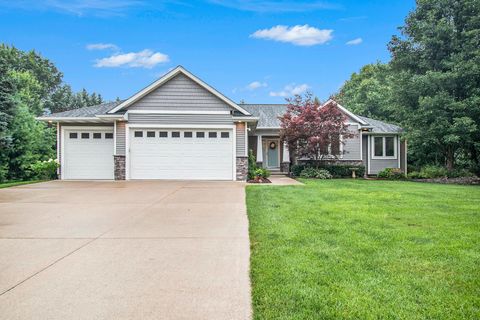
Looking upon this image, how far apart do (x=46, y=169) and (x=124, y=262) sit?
14.4 m

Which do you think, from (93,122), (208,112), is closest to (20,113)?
(93,122)

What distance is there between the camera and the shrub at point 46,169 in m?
16.4

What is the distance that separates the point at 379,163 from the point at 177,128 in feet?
42.8

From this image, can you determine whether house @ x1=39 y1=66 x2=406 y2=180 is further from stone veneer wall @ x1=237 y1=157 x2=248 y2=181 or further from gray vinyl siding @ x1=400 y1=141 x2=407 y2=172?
gray vinyl siding @ x1=400 y1=141 x2=407 y2=172

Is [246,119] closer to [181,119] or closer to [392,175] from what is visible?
[181,119]

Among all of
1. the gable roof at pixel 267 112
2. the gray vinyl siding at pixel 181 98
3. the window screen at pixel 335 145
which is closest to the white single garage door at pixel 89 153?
the gray vinyl siding at pixel 181 98

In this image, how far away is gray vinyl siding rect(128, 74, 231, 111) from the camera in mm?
15711

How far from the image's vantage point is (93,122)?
16.3 metres

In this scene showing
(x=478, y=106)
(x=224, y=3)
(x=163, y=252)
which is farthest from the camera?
(x=224, y=3)

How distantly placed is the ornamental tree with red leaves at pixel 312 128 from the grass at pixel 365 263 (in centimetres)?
959

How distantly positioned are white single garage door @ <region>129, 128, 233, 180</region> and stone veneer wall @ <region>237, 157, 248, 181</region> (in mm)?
373

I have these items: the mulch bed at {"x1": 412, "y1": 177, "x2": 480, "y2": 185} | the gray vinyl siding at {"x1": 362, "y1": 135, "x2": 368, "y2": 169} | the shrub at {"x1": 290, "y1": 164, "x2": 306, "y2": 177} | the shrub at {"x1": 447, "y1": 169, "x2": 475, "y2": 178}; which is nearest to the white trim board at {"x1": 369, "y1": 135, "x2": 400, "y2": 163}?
the gray vinyl siding at {"x1": 362, "y1": 135, "x2": 368, "y2": 169}

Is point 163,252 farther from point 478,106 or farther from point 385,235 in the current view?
point 478,106

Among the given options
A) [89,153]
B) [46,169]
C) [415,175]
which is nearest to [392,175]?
[415,175]
